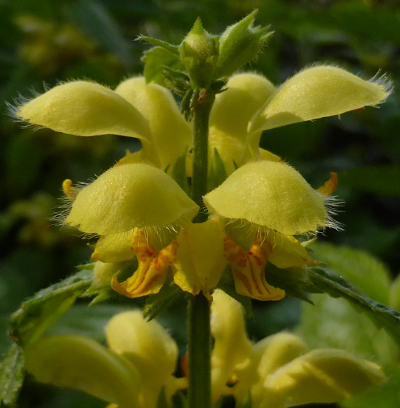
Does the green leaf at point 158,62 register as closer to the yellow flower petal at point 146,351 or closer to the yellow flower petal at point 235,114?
the yellow flower petal at point 235,114

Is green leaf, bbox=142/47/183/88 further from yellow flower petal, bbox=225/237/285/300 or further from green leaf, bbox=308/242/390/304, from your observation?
green leaf, bbox=308/242/390/304

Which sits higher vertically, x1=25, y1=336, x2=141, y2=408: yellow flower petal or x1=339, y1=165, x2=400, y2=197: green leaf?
x1=25, y1=336, x2=141, y2=408: yellow flower petal

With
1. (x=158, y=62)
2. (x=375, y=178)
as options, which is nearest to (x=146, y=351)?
(x=158, y=62)

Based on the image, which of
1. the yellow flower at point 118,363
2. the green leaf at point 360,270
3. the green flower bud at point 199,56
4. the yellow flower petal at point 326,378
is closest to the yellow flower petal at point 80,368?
the yellow flower at point 118,363

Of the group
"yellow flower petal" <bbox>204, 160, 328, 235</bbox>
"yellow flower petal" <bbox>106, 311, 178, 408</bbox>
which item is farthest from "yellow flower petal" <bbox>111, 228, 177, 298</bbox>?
"yellow flower petal" <bbox>106, 311, 178, 408</bbox>

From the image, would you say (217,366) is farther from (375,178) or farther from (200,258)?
(375,178)

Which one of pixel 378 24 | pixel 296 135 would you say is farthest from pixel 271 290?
pixel 296 135

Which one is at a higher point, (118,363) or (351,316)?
(118,363)
